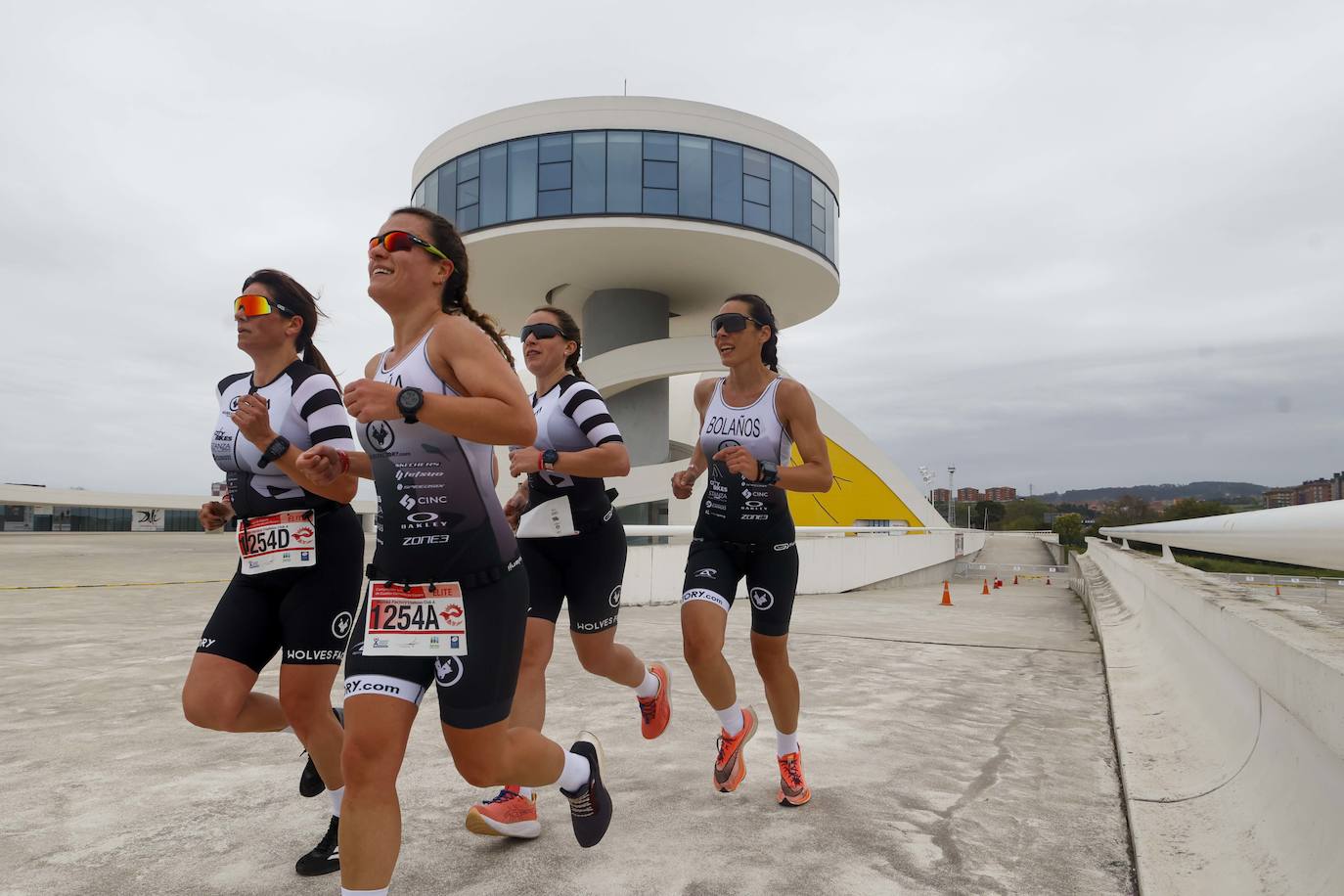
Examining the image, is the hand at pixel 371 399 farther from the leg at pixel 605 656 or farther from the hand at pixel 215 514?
the leg at pixel 605 656

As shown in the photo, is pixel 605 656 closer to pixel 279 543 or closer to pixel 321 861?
pixel 321 861

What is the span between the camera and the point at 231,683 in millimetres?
2943

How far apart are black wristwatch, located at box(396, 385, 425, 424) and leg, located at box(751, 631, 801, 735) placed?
2107 mm

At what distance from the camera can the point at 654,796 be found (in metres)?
3.69

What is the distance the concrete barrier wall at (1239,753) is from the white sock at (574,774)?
5.90 feet

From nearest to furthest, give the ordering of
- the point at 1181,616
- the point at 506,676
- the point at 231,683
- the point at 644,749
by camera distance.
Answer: the point at 506,676 → the point at 231,683 → the point at 644,749 → the point at 1181,616

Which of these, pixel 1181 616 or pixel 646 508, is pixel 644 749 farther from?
pixel 646 508

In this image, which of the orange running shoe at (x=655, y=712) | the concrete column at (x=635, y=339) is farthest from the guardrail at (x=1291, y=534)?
the concrete column at (x=635, y=339)

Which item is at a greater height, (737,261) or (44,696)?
(737,261)

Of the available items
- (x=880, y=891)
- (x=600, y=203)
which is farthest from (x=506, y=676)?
(x=600, y=203)

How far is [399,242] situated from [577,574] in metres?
1.79

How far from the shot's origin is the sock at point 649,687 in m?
4.20

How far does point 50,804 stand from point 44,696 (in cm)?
258

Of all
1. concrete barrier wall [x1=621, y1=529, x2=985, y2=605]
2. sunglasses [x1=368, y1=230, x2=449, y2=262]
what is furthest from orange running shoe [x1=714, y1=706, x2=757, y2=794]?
concrete barrier wall [x1=621, y1=529, x2=985, y2=605]
